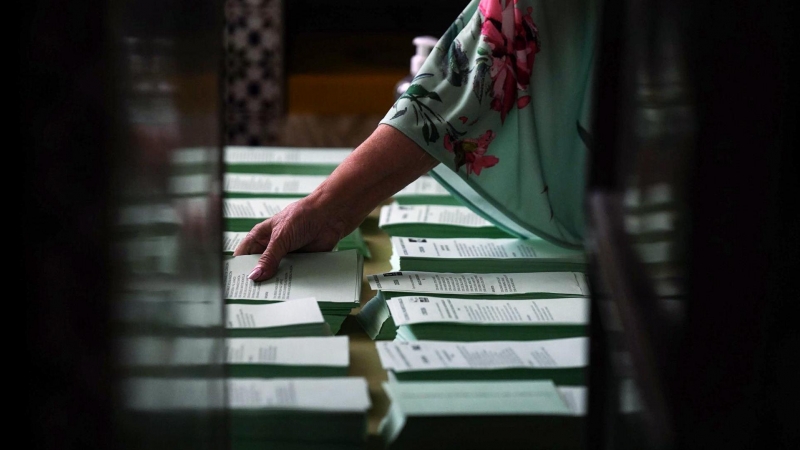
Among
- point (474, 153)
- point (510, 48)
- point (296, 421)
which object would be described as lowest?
point (296, 421)

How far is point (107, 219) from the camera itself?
1.34 ft

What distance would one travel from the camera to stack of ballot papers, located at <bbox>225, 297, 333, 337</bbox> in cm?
86

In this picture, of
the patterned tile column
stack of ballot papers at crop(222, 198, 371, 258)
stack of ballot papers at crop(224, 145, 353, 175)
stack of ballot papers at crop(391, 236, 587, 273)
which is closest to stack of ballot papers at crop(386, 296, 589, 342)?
stack of ballot papers at crop(391, 236, 587, 273)

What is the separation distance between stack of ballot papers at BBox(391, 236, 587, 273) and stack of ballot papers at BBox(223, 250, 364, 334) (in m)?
0.06

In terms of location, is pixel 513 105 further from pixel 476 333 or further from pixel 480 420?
pixel 480 420

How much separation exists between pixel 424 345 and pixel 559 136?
14.7 inches

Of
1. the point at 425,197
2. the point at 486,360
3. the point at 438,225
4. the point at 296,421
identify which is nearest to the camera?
the point at 296,421

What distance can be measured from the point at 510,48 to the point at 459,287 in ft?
0.92

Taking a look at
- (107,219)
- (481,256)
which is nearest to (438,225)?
(481,256)

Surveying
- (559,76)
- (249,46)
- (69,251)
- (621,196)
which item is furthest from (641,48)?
(249,46)

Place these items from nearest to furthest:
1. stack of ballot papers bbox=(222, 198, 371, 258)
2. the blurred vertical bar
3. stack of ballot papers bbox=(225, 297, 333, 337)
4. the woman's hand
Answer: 1. the blurred vertical bar
2. stack of ballot papers bbox=(225, 297, 333, 337)
3. the woman's hand
4. stack of ballot papers bbox=(222, 198, 371, 258)

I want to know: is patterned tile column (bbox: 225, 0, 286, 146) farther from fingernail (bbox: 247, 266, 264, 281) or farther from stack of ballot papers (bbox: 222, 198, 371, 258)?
fingernail (bbox: 247, 266, 264, 281)

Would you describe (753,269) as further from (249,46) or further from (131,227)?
(249,46)

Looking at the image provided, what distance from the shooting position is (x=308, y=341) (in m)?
0.83
